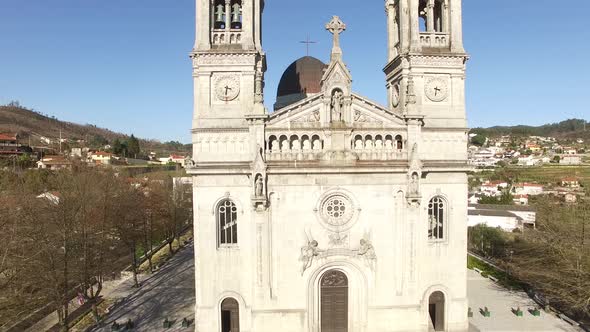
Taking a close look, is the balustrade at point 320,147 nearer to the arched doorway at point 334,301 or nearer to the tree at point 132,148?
the arched doorway at point 334,301

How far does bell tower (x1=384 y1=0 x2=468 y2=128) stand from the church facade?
0.19 m

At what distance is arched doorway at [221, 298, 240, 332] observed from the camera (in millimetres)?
22812

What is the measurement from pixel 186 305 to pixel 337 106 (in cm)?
1706

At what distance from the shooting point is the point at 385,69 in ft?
89.0

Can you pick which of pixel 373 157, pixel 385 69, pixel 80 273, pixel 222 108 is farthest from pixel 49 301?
pixel 385 69

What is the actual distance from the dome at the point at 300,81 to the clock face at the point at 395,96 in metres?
8.02

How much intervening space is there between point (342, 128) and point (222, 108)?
21.6 ft

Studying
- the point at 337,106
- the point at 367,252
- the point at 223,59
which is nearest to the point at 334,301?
the point at 367,252

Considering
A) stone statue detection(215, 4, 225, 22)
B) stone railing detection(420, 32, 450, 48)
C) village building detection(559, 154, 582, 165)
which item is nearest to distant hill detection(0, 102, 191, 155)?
stone statue detection(215, 4, 225, 22)

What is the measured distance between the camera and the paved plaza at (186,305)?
82.0ft

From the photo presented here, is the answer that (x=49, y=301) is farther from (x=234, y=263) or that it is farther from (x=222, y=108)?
(x=222, y=108)

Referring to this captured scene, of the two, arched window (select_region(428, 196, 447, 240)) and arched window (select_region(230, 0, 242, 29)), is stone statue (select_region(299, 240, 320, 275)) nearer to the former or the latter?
arched window (select_region(428, 196, 447, 240))

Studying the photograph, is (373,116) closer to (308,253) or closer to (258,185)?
(258,185)

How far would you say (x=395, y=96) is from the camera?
1025 inches
